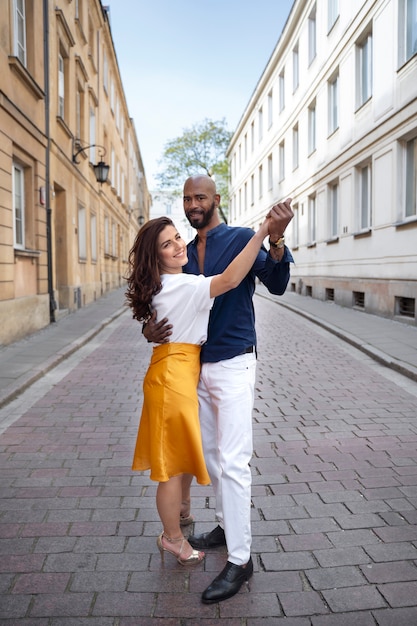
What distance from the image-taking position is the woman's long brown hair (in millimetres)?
2531

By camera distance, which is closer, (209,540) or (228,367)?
(228,367)

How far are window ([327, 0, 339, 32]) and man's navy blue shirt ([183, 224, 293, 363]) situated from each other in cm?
1752

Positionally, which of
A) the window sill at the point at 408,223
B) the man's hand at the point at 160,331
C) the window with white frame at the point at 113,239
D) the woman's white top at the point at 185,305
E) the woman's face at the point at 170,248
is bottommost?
the man's hand at the point at 160,331

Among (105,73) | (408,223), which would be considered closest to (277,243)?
(408,223)

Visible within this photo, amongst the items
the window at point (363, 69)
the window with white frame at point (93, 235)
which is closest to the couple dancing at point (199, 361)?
the window at point (363, 69)

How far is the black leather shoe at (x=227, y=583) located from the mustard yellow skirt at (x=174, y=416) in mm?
389

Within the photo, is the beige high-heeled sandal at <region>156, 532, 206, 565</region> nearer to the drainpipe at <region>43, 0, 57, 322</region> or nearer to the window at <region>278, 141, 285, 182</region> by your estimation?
the drainpipe at <region>43, 0, 57, 322</region>

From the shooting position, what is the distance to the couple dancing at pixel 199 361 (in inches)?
98.8

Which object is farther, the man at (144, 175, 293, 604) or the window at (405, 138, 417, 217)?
the window at (405, 138, 417, 217)

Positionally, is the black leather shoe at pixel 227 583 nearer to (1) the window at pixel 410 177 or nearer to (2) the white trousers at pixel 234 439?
(2) the white trousers at pixel 234 439

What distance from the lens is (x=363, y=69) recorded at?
1552 centimetres

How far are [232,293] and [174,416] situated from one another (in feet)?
2.05

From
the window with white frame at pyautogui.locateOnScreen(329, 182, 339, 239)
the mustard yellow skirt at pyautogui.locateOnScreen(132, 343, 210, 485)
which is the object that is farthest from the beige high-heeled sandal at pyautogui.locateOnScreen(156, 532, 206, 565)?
Result: the window with white frame at pyautogui.locateOnScreen(329, 182, 339, 239)

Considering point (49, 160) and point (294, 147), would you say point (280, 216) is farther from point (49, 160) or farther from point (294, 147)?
point (294, 147)
